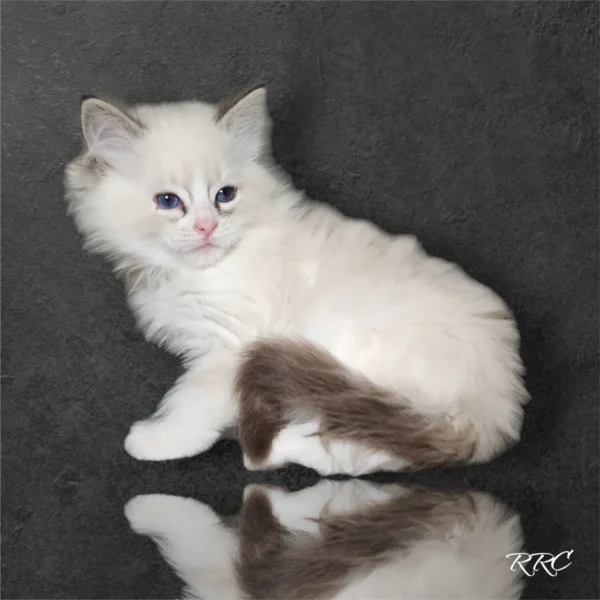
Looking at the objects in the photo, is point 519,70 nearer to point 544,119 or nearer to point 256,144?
point 544,119

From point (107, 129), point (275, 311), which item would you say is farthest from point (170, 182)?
point (275, 311)

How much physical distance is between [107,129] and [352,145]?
1.96ft

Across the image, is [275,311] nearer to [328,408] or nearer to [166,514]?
[328,408]

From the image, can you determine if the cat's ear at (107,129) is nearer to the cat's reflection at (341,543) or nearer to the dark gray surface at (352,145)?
the dark gray surface at (352,145)

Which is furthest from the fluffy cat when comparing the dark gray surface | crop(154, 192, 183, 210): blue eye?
the dark gray surface

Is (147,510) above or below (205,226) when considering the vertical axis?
below

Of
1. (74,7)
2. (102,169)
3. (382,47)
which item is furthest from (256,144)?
(74,7)

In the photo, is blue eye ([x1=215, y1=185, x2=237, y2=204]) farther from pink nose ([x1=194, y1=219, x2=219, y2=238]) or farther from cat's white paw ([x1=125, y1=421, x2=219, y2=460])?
cat's white paw ([x1=125, y1=421, x2=219, y2=460])

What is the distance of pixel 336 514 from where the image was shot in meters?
1.39

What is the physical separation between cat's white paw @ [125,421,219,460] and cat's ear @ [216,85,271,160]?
0.52 metres

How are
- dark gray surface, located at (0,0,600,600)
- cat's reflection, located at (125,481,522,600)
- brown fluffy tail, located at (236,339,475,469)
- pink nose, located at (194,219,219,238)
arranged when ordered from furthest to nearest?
1. dark gray surface, located at (0,0,600,600)
2. pink nose, located at (194,219,219,238)
3. brown fluffy tail, located at (236,339,475,469)
4. cat's reflection, located at (125,481,522,600)

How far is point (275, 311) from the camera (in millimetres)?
1510

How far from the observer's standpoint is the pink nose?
4.84 feet

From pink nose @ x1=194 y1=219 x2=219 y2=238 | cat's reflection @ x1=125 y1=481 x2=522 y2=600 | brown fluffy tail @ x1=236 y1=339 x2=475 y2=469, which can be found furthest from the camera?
pink nose @ x1=194 y1=219 x2=219 y2=238
